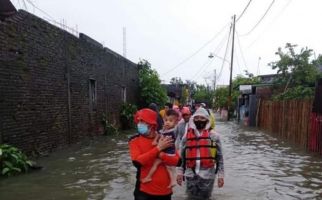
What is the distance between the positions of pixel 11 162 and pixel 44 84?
3.98m

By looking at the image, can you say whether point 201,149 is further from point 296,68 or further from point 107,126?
point 296,68

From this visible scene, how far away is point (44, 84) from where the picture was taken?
13406 mm

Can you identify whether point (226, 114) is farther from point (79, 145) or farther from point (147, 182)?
point (147, 182)

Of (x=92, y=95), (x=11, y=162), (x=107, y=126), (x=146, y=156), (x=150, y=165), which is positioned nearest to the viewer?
(x=146, y=156)

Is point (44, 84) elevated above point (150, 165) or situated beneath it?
elevated above

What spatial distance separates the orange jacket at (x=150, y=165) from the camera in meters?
4.49

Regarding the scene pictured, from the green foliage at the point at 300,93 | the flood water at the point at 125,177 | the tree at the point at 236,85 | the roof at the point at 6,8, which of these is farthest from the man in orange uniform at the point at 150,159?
the tree at the point at 236,85

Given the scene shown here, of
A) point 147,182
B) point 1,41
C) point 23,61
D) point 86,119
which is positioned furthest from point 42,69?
point 147,182

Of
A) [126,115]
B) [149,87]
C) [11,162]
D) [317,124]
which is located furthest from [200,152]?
[149,87]

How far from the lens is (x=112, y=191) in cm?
856

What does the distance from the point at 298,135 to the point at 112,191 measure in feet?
36.1

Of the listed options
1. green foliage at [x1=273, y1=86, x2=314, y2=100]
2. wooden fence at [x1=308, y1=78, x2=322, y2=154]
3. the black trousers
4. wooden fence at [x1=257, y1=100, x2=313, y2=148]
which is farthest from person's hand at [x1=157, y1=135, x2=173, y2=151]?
green foliage at [x1=273, y1=86, x2=314, y2=100]

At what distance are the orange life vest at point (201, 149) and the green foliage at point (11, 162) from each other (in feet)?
15.9

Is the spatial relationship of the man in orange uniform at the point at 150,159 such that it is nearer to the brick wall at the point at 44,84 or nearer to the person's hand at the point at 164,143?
the person's hand at the point at 164,143
